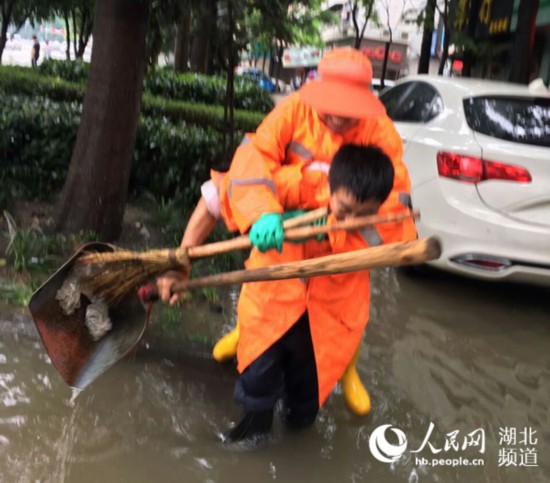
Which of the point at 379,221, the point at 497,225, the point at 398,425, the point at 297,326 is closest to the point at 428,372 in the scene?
the point at 398,425

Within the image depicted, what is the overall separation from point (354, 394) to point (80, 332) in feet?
4.13

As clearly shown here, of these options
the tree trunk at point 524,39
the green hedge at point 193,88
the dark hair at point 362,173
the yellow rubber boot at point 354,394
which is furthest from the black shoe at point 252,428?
the green hedge at point 193,88

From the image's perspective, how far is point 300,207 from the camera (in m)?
2.32

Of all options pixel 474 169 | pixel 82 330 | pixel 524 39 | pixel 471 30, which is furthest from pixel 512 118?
pixel 471 30

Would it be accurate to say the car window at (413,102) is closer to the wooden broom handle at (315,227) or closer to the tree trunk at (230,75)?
the tree trunk at (230,75)

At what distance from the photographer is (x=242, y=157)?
2.19 m

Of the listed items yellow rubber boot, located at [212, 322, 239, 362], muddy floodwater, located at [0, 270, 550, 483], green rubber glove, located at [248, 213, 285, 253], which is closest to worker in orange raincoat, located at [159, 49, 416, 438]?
green rubber glove, located at [248, 213, 285, 253]

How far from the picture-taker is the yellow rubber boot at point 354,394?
292cm

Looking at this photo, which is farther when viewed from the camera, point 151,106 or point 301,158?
point 151,106

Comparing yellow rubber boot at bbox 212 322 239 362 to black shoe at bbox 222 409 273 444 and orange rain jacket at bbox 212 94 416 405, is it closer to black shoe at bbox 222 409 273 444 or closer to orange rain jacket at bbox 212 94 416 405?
black shoe at bbox 222 409 273 444

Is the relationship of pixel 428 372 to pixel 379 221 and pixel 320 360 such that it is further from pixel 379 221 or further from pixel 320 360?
Answer: pixel 379 221

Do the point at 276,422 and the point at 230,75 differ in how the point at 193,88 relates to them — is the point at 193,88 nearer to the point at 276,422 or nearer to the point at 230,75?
the point at 230,75

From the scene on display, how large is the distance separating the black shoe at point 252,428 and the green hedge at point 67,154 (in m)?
2.92

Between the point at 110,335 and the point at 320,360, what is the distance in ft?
3.23
